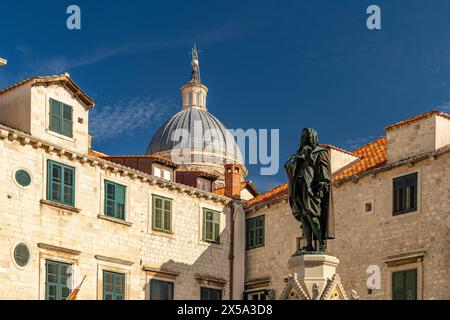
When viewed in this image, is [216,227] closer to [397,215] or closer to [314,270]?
[397,215]

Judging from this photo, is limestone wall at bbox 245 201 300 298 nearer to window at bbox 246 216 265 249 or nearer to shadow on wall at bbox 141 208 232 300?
window at bbox 246 216 265 249

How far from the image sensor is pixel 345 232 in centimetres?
3331

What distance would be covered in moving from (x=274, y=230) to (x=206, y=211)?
3416 millimetres

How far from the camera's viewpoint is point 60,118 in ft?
104

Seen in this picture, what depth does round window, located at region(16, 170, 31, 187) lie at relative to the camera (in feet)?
97.2

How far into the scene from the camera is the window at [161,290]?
1367 inches

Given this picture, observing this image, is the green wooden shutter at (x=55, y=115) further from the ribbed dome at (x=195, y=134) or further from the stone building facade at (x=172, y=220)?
the ribbed dome at (x=195, y=134)

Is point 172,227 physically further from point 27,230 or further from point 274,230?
point 27,230

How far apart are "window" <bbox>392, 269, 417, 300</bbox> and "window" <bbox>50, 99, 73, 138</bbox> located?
1437 cm

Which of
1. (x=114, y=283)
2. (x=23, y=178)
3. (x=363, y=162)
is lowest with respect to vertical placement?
(x=114, y=283)

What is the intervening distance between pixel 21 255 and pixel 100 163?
5383 millimetres

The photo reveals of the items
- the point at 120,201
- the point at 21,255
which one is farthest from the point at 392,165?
the point at 21,255

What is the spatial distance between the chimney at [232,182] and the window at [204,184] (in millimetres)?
1331

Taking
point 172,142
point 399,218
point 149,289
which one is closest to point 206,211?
point 149,289
